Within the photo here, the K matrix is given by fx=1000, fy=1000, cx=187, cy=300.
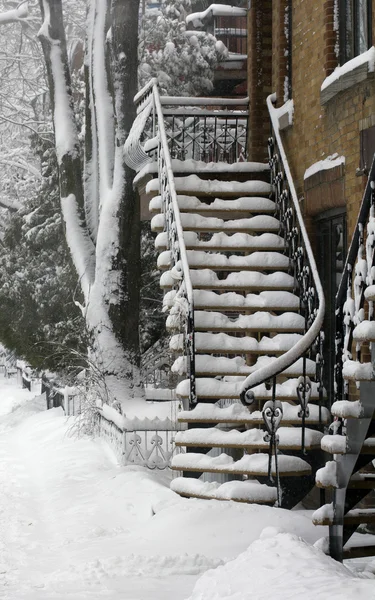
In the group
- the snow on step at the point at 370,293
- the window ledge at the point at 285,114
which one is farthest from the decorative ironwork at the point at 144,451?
the snow on step at the point at 370,293

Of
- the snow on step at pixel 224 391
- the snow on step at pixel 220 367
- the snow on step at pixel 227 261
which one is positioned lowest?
the snow on step at pixel 224 391

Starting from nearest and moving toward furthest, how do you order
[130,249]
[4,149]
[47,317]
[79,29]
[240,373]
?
[240,373]
[130,249]
[47,317]
[79,29]
[4,149]

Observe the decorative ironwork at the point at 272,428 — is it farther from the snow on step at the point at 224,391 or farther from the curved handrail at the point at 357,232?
the curved handrail at the point at 357,232

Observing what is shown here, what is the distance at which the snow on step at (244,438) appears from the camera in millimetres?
9328

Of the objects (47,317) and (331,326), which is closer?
(331,326)

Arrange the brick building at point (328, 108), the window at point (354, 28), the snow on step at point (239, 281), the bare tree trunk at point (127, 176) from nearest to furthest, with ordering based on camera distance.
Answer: the brick building at point (328, 108), the window at point (354, 28), the snow on step at point (239, 281), the bare tree trunk at point (127, 176)

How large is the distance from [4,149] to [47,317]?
40.0 feet

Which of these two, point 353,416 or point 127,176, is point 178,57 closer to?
point 127,176

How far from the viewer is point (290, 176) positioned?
11.7m

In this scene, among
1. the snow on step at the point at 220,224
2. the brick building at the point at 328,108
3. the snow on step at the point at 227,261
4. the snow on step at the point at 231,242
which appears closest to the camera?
the brick building at the point at 328,108

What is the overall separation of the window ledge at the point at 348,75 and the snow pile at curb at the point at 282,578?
4.75 meters

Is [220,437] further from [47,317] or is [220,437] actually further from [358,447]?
[47,317]

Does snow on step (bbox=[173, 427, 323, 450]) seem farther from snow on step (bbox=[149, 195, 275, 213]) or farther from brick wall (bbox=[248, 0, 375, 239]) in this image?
snow on step (bbox=[149, 195, 275, 213])

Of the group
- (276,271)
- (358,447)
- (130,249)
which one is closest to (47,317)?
(130,249)
